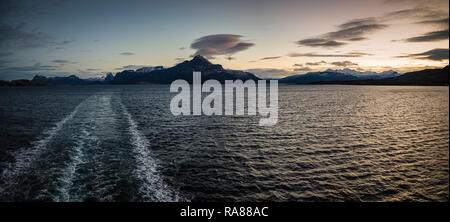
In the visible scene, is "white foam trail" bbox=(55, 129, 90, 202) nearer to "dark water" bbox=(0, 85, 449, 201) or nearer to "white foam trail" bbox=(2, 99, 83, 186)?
"dark water" bbox=(0, 85, 449, 201)

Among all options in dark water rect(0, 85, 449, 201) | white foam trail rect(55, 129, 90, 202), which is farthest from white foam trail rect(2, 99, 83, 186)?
white foam trail rect(55, 129, 90, 202)

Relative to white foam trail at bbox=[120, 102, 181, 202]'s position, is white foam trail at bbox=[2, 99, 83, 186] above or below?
above

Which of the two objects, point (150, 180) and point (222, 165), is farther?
point (222, 165)

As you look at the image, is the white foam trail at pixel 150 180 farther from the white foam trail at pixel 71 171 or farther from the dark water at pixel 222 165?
the white foam trail at pixel 71 171

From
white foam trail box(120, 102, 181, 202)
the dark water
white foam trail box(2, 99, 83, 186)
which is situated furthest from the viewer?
white foam trail box(2, 99, 83, 186)

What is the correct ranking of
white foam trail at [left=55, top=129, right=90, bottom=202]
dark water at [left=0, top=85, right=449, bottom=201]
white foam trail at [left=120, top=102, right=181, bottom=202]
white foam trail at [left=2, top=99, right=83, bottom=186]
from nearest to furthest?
white foam trail at [left=55, top=129, right=90, bottom=202] < white foam trail at [left=120, top=102, right=181, bottom=202] < dark water at [left=0, top=85, right=449, bottom=201] < white foam trail at [left=2, top=99, right=83, bottom=186]

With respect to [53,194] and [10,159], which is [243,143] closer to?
[53,194]

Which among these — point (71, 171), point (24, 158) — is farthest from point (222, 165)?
point (24, 158)

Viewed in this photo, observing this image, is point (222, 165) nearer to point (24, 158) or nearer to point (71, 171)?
point (71, 171)

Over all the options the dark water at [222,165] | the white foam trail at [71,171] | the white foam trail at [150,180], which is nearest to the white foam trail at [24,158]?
the dark water at [222,165]

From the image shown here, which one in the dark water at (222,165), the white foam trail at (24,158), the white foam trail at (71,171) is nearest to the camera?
the white foam trail at (71,171)

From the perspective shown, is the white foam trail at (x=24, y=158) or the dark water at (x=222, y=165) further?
the white foam trail at (x=24, y=158)

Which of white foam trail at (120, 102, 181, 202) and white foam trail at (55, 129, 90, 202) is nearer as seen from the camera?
white foam trail at (55, 129, 90, 202)
